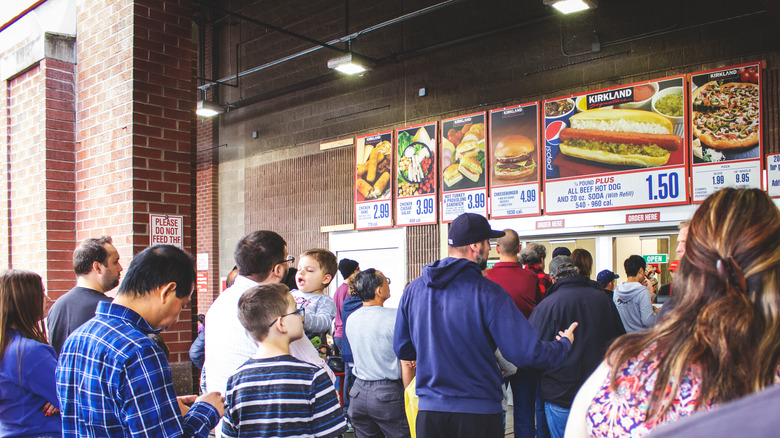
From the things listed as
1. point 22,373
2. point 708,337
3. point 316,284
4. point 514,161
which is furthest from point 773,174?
point 22,373

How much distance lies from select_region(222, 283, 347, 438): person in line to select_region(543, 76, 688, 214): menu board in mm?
6153

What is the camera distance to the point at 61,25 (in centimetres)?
555

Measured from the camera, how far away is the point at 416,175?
988 cm

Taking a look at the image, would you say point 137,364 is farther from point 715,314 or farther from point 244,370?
point 715,314

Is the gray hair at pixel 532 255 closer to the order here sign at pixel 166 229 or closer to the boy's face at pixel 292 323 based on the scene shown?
the order here sign at pixel 166 229

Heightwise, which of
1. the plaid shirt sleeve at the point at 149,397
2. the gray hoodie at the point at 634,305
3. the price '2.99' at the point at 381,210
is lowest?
the gray hoodie at the point at 634,305

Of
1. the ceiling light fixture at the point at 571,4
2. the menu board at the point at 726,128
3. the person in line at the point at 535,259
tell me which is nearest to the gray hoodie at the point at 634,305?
the person in line at the point at 535,259

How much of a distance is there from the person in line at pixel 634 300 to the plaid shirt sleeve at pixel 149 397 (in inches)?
177

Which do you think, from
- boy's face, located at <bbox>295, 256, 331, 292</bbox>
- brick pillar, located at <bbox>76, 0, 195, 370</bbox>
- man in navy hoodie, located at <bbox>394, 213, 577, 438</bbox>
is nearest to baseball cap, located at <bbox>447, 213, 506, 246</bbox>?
man in navy hoodie, located at <bbox>394, 213, 577, 438</bbox>

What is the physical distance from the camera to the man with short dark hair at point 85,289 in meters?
3.61

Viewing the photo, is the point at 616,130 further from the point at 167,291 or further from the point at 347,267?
the point at 167,291

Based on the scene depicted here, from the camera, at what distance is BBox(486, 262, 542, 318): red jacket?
4.68 metres

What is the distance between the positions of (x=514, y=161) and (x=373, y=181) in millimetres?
2763

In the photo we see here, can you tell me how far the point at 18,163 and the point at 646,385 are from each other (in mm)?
6213
